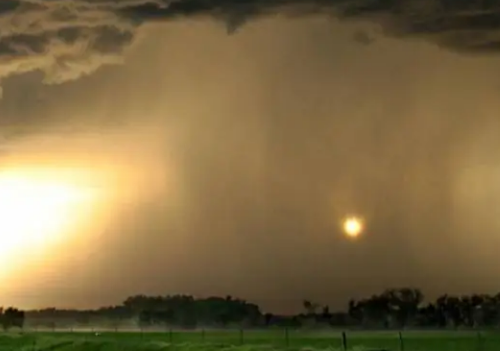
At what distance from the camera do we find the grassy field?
1181 centimetres

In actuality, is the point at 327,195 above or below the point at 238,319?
above

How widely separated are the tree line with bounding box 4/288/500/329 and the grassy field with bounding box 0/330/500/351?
0.45ft

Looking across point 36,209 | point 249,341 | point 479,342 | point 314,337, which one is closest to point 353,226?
point 314,337

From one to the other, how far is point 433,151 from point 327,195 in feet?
4.59

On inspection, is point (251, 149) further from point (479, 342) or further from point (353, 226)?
point (479, 342)

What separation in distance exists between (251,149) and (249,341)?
7.94 feet

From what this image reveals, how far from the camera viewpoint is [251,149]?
13148mm

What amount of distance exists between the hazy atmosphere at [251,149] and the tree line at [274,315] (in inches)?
5.6

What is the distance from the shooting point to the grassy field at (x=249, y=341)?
1181 cm

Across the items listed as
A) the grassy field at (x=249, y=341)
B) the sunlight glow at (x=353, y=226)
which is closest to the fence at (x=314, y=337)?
the grassy field at (x=249, y=341)

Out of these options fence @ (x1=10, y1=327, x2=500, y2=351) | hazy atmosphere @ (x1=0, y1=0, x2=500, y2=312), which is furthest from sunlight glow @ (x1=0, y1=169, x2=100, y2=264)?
fence @ (x1=10, y1=327, x2=500, y2=351)

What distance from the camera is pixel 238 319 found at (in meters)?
12.7

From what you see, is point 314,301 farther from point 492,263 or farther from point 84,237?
point 84,237

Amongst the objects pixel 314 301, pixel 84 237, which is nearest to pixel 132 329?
pixel 84 237
